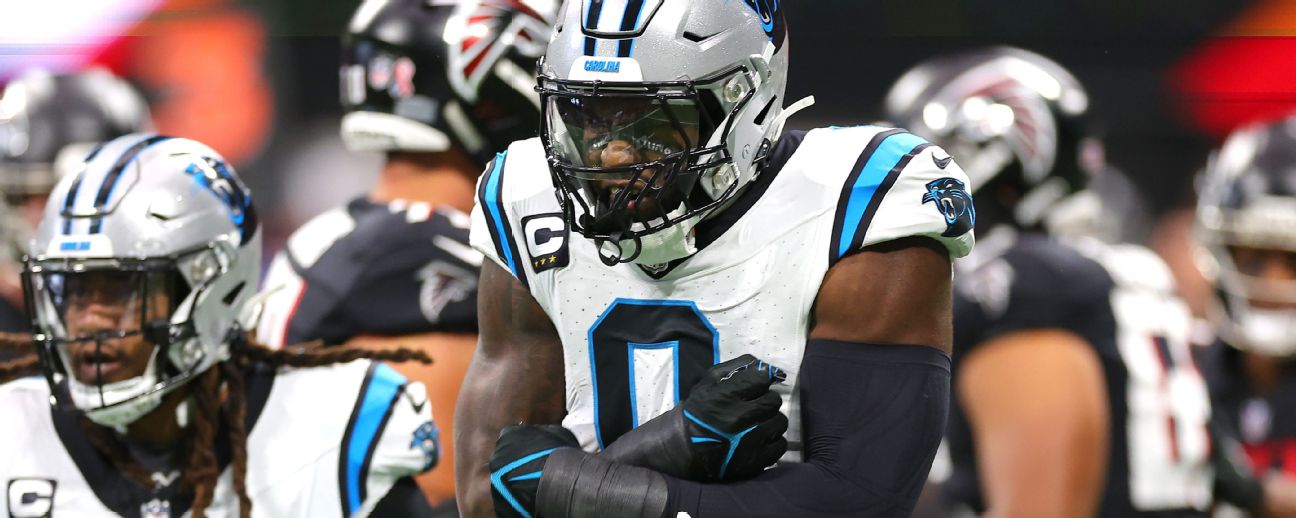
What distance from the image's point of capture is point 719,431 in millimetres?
1748

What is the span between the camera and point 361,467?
271cm

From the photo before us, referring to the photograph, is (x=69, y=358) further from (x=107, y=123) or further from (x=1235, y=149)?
(x=1235, y=149)

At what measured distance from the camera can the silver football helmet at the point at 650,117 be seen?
182 cm

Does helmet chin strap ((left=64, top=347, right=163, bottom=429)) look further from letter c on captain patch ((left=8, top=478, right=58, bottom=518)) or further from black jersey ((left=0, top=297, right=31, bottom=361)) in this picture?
black jersey ((left=0, top=297, right=31, bottom=361))

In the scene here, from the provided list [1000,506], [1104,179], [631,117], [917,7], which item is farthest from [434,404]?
[1104,179]

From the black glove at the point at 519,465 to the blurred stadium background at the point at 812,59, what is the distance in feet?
12.2

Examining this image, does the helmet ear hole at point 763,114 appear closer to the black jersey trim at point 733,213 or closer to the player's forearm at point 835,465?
the black jersey trim at point 733,213

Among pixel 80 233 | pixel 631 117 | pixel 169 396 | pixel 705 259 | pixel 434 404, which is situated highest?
pixel 631 117

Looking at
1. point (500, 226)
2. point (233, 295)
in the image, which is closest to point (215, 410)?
point (233, 295)

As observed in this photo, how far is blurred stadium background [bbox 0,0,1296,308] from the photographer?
581cm

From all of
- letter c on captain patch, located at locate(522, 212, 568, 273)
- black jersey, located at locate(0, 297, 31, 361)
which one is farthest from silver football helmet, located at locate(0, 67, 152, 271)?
letter c on captain patch, located at locate(522, 212, 568, 273)

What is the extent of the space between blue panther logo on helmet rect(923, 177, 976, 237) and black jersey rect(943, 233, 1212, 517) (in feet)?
5.93

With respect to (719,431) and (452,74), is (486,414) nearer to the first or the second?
(719,431)

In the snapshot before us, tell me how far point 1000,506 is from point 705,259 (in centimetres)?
196
